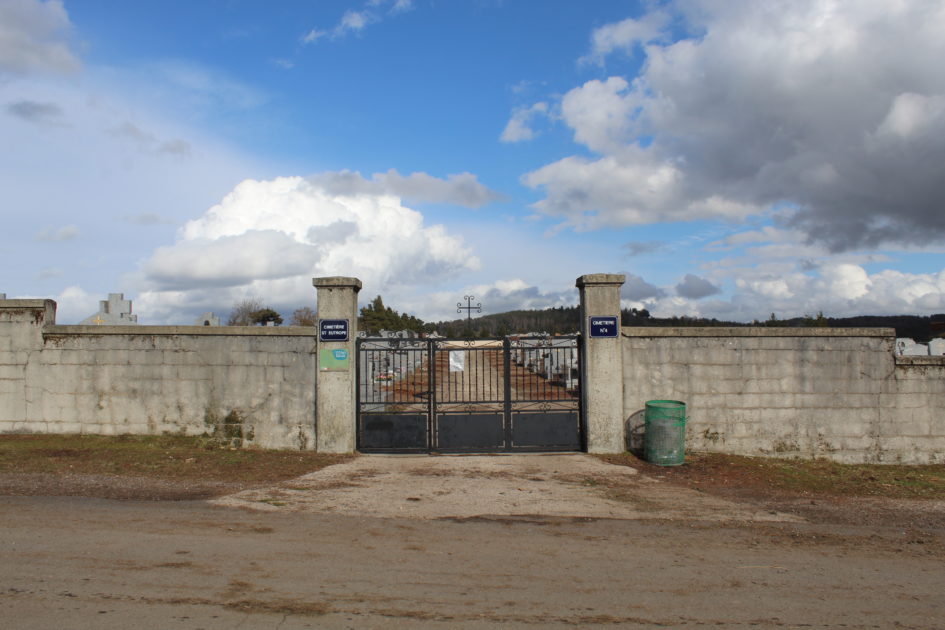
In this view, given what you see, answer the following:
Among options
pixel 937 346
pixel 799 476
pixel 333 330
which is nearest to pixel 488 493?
pixel 333 330

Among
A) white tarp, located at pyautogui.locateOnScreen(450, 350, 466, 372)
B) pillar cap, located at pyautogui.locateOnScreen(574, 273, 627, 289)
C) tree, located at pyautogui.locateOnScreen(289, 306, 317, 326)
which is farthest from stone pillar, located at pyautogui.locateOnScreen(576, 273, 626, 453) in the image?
tree, located at pyautogui.locateOnScreen(289, 306, 317, 326)

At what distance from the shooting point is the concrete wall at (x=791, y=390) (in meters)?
11.1

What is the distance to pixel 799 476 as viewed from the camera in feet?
32.3

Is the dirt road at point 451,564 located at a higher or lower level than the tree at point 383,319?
lower

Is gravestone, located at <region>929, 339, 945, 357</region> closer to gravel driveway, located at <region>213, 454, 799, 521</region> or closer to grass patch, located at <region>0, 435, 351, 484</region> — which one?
gravel driveway, located at <region>213, 454, 799, 521</region>

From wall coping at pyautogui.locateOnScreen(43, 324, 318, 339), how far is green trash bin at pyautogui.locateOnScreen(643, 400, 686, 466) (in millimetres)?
6233

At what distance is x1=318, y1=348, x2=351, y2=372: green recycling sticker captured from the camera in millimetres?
10961

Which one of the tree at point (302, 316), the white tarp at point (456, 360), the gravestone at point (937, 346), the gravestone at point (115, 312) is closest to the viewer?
the gravestone at point (115, 312)

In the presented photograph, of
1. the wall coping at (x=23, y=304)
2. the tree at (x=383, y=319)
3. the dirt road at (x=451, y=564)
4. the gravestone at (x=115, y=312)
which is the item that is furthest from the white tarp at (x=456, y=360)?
the tree at (x=383, y=319)

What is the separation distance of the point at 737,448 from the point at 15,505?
36.1 ft

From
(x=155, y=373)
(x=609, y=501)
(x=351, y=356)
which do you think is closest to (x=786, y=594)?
(x=609, y=501)

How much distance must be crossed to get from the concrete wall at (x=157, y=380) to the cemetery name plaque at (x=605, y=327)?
5179 mm

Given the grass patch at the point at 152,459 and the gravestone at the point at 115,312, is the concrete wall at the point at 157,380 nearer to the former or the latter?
the grass patch at the point at 152,459

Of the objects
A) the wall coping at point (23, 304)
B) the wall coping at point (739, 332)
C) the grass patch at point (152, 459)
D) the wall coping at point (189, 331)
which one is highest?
the wall coping at point (23, 304)
